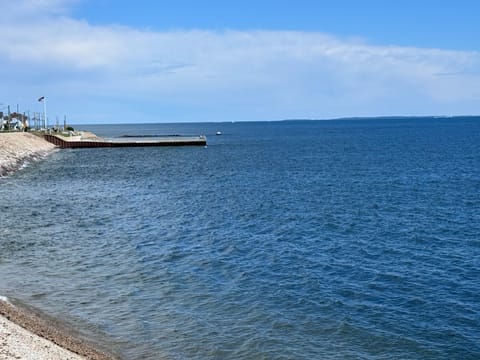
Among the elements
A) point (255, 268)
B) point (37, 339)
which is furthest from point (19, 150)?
point (37, 339)

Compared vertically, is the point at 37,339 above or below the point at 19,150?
below

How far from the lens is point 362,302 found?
23969mm

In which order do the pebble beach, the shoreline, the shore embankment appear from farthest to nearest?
the shore embankment, the shoreline, the pebble beach

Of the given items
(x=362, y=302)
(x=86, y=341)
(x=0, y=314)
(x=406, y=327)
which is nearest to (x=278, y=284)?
(x=362, y=302)

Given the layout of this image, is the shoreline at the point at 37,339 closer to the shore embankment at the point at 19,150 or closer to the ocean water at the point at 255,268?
the ocean water at the point at 255,268

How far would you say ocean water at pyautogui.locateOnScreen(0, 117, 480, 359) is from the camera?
2059 cm

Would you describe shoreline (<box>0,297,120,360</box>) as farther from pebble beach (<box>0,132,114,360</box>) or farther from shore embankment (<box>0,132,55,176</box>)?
shore embankment (<box>0,132,55,176</box>)

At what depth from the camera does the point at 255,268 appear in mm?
29297

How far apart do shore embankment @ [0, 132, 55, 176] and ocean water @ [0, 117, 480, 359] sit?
2099 cm

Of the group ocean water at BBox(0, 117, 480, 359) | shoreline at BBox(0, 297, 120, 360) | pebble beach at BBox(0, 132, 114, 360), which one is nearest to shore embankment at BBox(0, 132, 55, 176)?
ocean water at BBox(0, 117, 480, 359)

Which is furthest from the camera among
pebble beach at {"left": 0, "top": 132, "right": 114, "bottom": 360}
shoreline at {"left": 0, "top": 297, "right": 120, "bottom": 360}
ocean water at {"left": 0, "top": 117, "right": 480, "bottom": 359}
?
ocean water at {"left": 0, "top": 117, "right": 480, "bottom": 359}

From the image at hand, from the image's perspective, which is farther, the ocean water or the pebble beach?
the ocean water

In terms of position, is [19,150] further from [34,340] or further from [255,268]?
[34,340]

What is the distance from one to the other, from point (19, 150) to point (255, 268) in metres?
77.5
